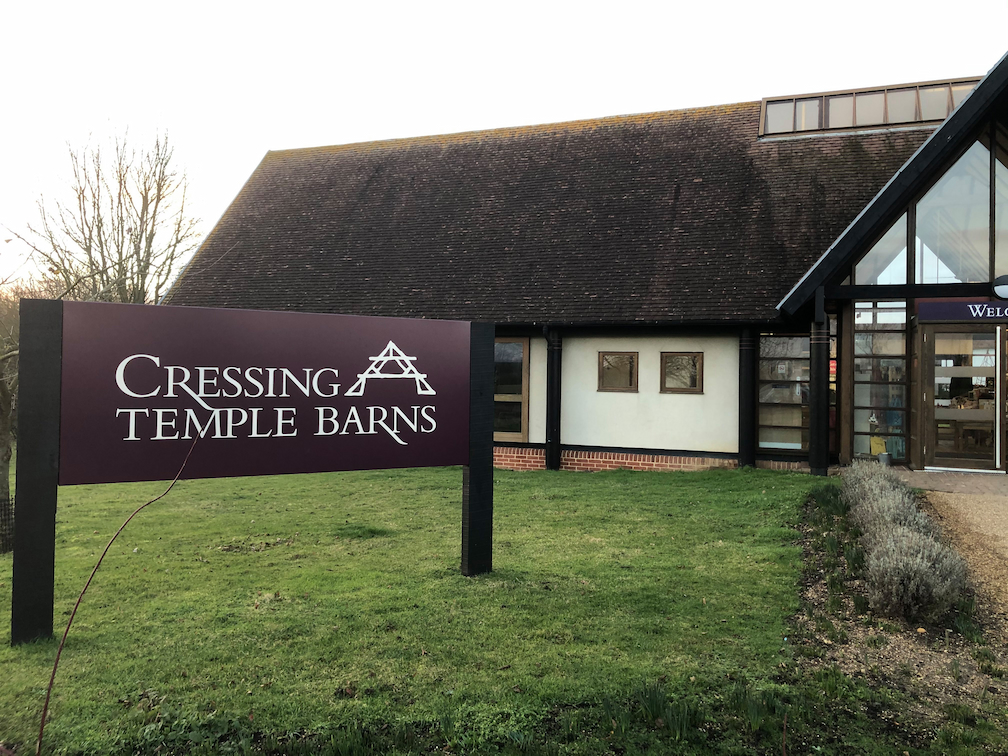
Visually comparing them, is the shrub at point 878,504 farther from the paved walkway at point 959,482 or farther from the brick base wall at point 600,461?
the brick base wall at point 600,461

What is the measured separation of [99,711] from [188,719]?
54 cm

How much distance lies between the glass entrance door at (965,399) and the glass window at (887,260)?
1130 mm

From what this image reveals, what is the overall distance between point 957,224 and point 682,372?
195 inches

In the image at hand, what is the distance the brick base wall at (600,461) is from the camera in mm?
13180

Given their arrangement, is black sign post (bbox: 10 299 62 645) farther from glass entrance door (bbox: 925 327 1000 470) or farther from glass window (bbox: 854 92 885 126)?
glass window (bbox: 854 92 885 126)

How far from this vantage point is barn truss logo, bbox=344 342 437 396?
237 inches

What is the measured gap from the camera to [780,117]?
15.7m

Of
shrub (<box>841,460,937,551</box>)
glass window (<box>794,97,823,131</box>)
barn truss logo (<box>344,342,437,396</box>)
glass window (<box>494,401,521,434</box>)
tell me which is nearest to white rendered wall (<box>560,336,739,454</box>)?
glass window (<box>494,401,521,434</box>)

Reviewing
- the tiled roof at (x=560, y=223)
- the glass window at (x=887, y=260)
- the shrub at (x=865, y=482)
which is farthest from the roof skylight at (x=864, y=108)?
the shrub at (x=865, y=482)

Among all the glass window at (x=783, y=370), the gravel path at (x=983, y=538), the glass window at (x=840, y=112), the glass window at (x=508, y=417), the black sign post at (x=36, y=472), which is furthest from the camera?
the glass window at (x=840, y=112)

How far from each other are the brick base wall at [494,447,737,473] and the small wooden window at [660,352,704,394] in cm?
128

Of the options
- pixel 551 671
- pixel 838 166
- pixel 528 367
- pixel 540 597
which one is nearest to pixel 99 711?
pixel 551 671

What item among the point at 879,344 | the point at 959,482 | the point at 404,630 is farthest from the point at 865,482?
the point at 404,630

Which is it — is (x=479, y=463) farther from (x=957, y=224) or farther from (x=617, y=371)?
(x=957, y=224)
